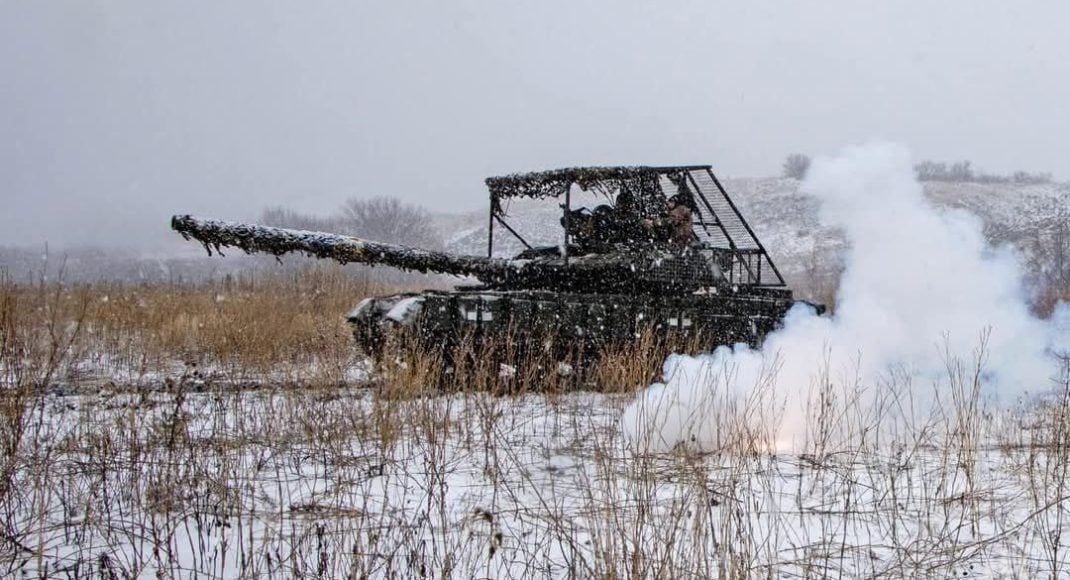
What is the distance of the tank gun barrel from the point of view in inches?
267

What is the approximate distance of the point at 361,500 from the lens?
4496mm

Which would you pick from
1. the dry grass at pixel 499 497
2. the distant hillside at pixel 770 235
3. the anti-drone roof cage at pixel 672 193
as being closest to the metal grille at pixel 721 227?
the anti-drone roof cage at pixel 672 193

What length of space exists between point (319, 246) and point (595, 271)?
2.90 meters

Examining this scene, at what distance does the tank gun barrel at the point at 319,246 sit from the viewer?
6.78 m

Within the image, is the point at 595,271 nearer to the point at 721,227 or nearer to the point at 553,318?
the point at 553,318

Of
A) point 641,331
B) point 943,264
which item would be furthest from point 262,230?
point 943,264

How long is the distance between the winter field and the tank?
402mm

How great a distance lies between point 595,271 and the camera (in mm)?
8812

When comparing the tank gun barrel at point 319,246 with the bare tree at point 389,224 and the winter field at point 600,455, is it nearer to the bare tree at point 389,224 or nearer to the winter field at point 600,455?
the winter field at point 600,455

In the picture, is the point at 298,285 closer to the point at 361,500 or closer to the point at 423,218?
the point at 361,500

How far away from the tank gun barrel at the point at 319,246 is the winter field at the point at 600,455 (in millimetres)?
914

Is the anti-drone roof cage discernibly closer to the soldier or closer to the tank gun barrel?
the soldier

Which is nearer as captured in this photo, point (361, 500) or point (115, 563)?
point (115, 563)

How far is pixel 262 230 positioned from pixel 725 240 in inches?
215
